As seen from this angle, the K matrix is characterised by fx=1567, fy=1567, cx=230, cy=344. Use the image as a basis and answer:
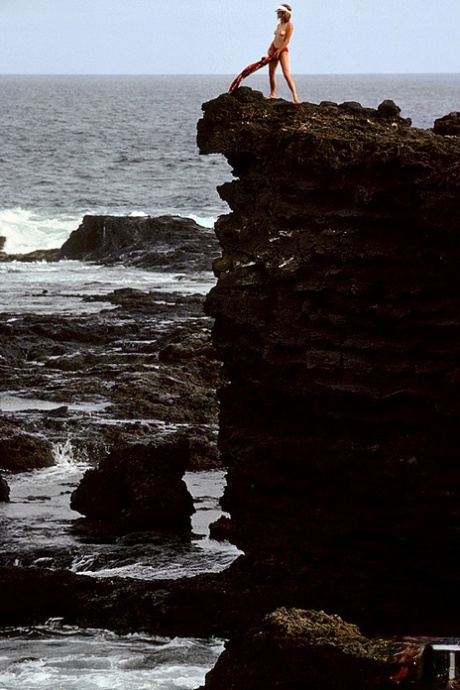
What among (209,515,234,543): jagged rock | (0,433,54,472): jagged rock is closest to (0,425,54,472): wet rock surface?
(0,433,54,472): jagged rock

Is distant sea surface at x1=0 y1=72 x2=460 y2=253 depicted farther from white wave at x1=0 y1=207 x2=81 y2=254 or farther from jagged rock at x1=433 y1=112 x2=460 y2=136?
jagged rock at x1=433 y1=112 x2=460 y2=136

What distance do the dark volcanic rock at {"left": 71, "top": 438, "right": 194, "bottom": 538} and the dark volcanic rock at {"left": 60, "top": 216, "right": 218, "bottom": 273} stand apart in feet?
78.2

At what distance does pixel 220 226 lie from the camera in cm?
1825

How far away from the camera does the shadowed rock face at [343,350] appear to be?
16.7 meters

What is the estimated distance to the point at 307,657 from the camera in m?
14.5

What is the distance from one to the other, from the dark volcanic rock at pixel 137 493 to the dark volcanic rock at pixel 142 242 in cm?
2385

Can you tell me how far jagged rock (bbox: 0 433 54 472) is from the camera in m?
24.7

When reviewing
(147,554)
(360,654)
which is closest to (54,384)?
(147,554)

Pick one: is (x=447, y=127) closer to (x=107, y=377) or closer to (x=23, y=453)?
(x=23, y=453)

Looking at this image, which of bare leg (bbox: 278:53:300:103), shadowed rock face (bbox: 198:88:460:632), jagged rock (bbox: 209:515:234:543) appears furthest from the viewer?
jagged rock (bbox: 209:515:234:543)

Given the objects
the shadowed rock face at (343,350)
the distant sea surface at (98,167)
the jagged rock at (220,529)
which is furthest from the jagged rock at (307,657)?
the distant sea surface at (98,167)
